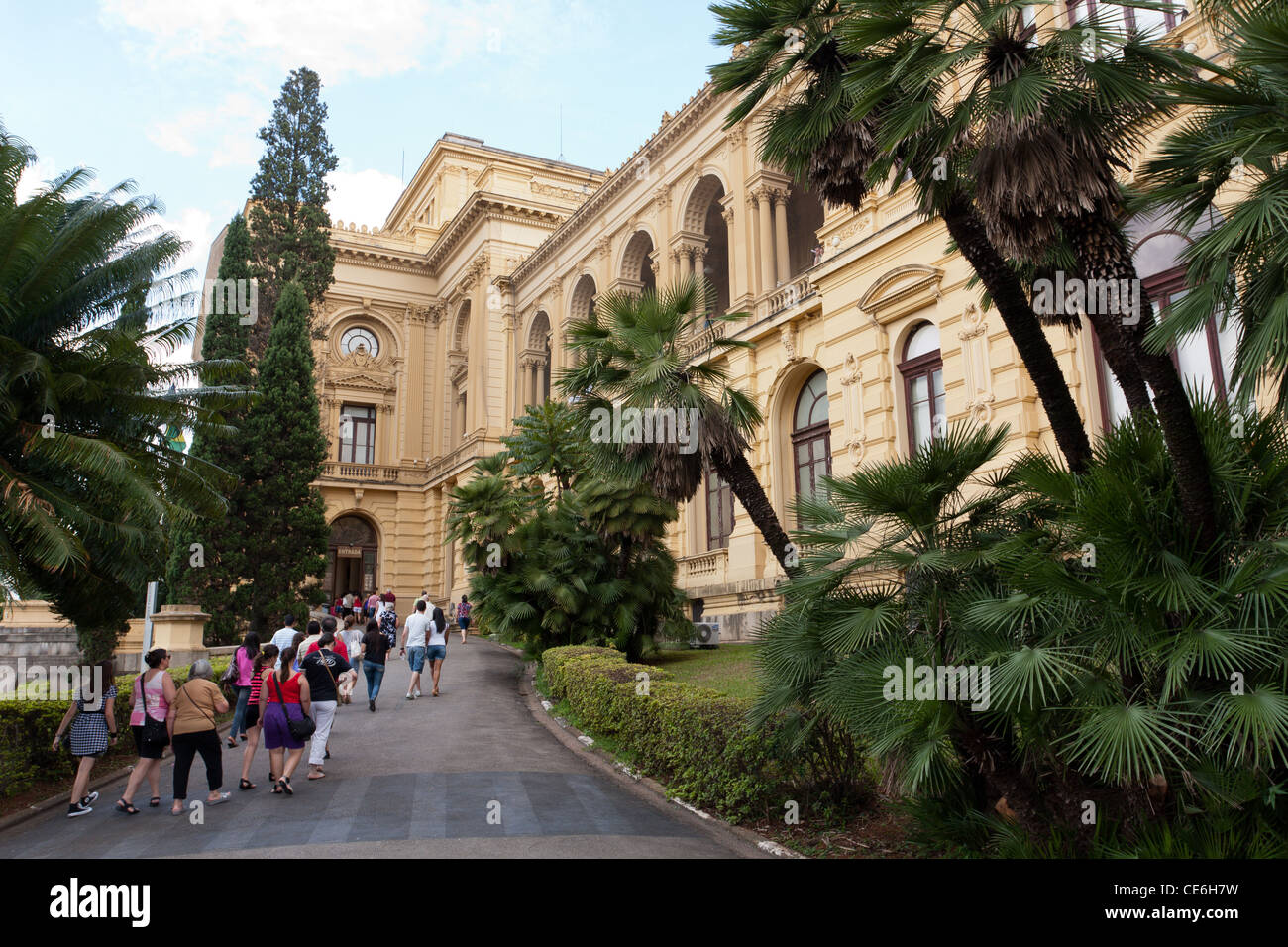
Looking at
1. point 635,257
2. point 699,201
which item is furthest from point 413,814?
point 635,257

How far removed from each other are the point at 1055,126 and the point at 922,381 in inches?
460

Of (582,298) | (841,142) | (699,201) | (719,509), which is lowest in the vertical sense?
(719,509)

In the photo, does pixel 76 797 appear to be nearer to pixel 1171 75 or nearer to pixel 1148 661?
pixel 1148 661

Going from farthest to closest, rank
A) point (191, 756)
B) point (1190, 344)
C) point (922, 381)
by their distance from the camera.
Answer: point (922, 381) < point (1190, 344) < point (191, 756)

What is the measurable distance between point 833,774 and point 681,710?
6.81ft

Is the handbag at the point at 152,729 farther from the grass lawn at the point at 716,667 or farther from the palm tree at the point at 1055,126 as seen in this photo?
the palm tree at the point at 1055,126

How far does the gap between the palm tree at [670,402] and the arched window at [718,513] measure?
40.7 ft

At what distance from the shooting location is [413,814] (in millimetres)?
9078

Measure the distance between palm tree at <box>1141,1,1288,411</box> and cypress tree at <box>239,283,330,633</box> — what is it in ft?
81.4

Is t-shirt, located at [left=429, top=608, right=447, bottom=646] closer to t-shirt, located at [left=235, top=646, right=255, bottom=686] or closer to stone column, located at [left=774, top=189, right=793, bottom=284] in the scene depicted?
t-shirt, located at [left=235, top=646, right=255, bottom=686]

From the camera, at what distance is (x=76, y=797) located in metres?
10.4

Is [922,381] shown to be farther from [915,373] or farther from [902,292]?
[902,292]

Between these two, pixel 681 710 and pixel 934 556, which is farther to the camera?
pixel 681 710
